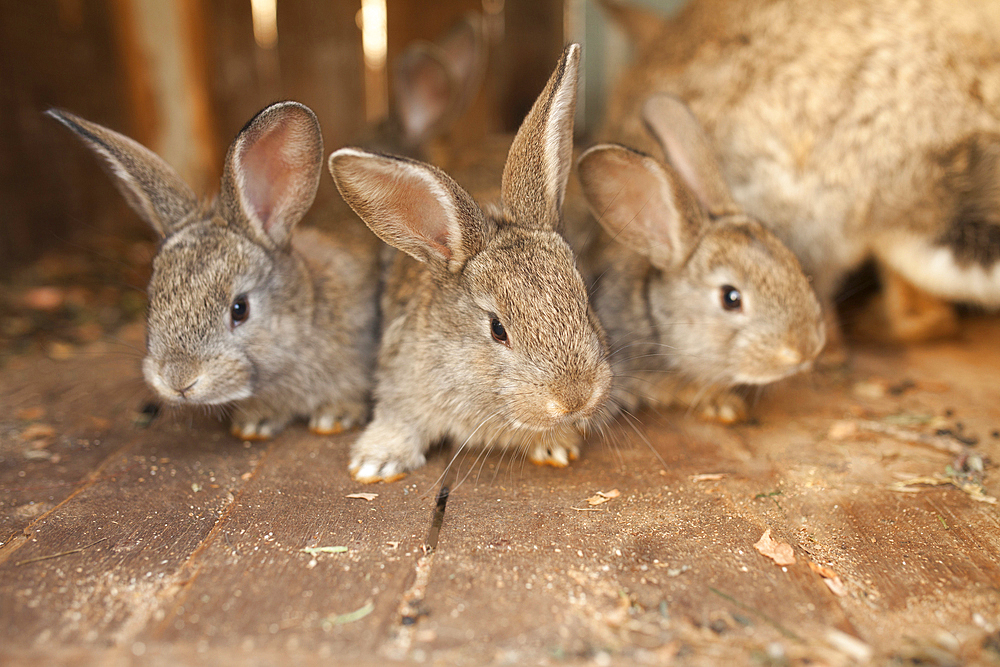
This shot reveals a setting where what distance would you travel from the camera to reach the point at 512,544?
2.16 meters

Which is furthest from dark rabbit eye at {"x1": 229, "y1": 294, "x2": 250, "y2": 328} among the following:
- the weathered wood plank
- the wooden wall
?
the wooden wall

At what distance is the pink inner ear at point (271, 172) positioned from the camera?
9.11ft

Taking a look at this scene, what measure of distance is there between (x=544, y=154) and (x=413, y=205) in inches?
20.2

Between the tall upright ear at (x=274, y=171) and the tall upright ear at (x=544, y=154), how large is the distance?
0.77 m

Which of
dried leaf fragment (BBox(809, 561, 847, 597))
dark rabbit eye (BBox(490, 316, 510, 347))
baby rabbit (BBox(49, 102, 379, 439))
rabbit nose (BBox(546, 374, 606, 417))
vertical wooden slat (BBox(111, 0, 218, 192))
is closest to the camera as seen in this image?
dried leaf fragment (BBox(809, 561, 847, 597))

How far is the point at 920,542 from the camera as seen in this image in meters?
2.18

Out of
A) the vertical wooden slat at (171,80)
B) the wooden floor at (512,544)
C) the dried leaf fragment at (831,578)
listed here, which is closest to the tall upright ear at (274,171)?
the wooden floor at (512,544)

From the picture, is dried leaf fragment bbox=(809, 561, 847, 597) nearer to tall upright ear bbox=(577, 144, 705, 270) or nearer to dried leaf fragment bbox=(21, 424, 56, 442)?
tall upright ear bbox=(577, 144, 705, 270)

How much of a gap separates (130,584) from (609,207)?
2.23 metres

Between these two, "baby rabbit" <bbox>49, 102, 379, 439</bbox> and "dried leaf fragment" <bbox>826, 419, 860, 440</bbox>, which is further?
"dried leaf fragment" <bbox>826, 419, 860, 440</bbox>

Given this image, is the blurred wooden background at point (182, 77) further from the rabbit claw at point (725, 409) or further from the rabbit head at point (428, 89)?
the rabbit claw at point (725, 409)

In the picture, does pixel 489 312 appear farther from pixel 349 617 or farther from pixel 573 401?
pixel 349 617

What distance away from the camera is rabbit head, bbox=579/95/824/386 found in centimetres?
293

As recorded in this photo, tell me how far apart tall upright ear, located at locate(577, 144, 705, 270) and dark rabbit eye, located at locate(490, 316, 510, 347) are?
0.84 metres
